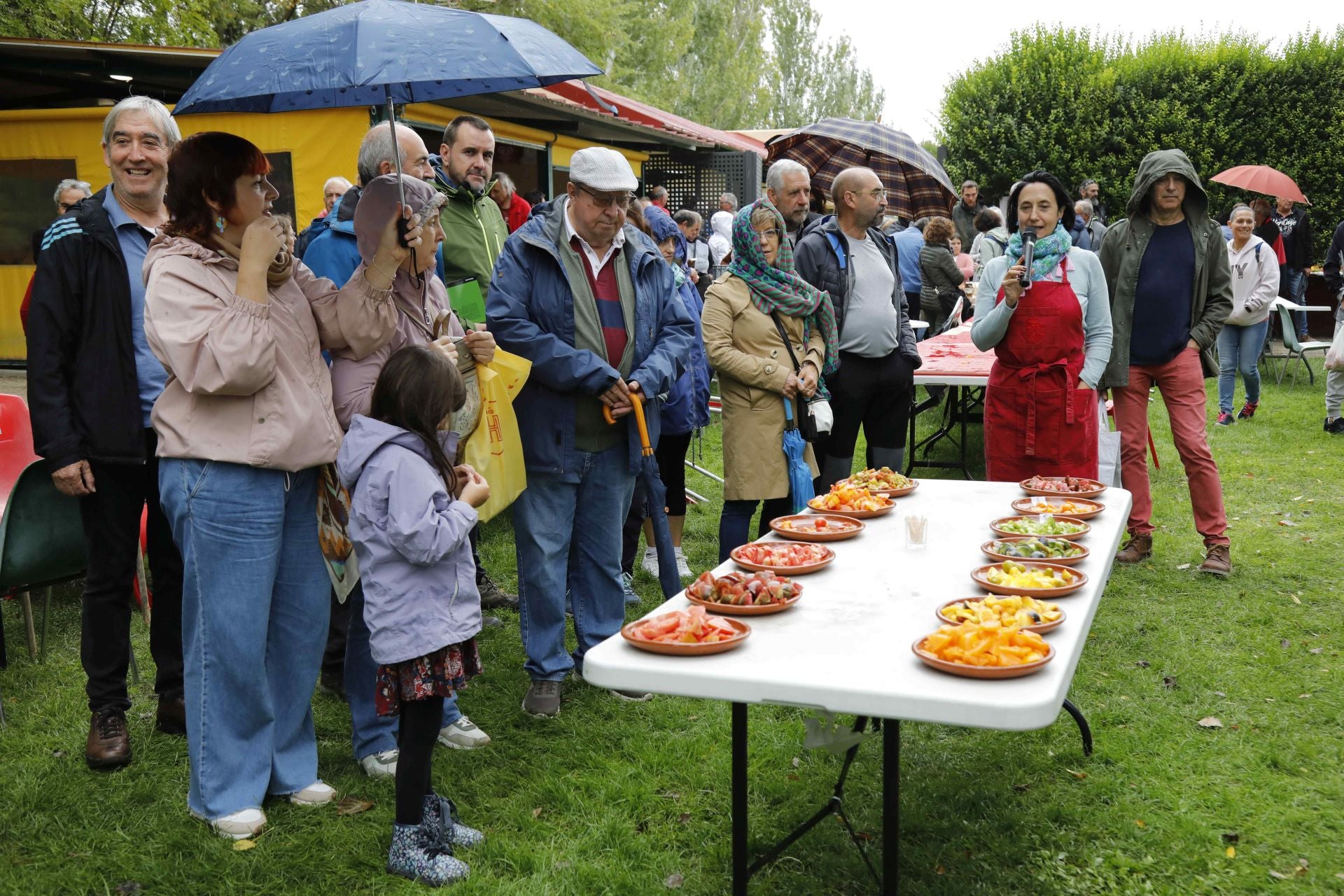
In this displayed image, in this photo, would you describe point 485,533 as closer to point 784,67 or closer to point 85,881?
point 85,881

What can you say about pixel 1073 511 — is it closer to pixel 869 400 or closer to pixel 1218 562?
pixel 869 400

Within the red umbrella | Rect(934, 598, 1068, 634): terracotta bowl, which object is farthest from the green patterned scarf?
the red umbrella

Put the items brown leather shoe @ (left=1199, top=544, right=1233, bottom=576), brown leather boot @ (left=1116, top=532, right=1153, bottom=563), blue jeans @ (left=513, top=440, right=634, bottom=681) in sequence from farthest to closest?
brown leather boot @ (left=1116, top=532, right=1153, bottom=563) → brown leather shoe @ (left=1199, top=544, right=1233, bottom=576) → blue jeans @ (left=513, top=440, right=634, bottom=681)

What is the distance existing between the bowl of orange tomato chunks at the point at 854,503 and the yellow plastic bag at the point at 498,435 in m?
1.04

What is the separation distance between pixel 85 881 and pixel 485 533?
12.5 ft

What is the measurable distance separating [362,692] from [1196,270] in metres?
4.63

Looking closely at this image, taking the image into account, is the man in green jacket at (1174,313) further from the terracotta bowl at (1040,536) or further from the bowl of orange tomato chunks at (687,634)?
the bowl of orange tomato chunks at (687,634)

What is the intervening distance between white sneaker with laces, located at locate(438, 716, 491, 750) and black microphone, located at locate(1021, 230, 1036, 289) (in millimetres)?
3034

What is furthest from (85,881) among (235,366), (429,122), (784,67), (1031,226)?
(784,67)

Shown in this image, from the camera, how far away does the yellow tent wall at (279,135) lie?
902 cm

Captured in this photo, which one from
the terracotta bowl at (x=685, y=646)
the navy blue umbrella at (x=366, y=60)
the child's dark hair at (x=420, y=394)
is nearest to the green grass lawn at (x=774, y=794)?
the terracotta bowl at (x=685, y=646)

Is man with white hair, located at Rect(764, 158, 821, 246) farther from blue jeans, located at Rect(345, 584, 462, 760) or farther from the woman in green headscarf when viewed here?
blue jeans, located at Rect(345, 584, 462, 760)

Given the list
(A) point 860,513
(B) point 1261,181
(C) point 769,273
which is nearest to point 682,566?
(C) point 769,273

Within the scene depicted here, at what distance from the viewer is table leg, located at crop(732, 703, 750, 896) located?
267cm
